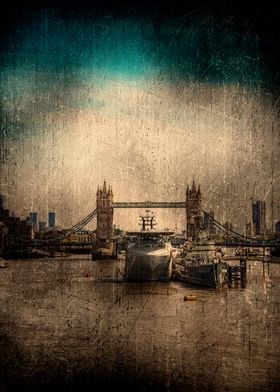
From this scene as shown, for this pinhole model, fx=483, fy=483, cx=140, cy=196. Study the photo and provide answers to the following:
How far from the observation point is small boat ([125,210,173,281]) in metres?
38.4

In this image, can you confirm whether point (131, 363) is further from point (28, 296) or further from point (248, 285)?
point (248, 285)

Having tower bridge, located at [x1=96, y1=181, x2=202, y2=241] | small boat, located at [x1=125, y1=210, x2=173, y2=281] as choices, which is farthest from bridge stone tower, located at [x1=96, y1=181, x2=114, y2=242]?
small boat, located at [x1=125, y1=210, x2=173, y2=281]

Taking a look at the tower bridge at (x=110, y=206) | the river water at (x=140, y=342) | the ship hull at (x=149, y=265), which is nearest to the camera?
the river water at (x=140, y=342)

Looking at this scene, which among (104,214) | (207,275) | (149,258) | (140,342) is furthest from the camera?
(104,214)

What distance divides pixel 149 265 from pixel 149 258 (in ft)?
2.49

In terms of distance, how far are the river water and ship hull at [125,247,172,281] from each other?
789 centimetres

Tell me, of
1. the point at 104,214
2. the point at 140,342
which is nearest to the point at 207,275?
the point at 140,342

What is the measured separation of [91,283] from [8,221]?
226ft

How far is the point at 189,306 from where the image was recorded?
1001 inches

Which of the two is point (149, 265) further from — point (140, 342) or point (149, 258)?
point (140, 342)

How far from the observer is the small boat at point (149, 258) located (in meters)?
38.4

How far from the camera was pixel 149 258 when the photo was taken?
38500mm

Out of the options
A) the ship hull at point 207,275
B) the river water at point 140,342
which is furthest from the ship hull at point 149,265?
the river water at point 140,342

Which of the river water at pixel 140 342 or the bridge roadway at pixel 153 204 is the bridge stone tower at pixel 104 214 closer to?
the bridge roadway at pixel 153 204
